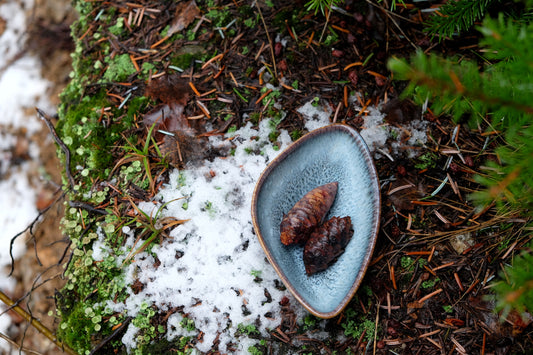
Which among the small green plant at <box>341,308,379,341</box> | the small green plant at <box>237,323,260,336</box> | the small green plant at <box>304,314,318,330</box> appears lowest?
the small green plant at <box>341,308,379,341</box>

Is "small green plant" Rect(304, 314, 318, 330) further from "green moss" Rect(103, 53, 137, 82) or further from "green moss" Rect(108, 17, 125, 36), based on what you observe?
"green moss" Rect(108, 17, 125, 36)

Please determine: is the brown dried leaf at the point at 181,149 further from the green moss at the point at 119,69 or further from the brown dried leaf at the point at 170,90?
the green moss at the point at 119,69

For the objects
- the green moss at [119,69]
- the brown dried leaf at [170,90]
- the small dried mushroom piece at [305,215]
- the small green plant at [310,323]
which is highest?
the green moss at [119,69]

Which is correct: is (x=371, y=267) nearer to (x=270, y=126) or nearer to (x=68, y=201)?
(x=270, y=126)

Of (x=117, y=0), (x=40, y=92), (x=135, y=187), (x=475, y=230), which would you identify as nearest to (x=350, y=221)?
(x=475, y=230)

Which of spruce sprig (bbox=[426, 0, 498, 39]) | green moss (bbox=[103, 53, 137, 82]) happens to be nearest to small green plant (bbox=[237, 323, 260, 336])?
green moss (bbox=[103, 53, 137, 82])

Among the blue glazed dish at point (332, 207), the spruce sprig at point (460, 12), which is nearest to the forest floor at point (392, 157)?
the blue glazed dish at point (332, 207)

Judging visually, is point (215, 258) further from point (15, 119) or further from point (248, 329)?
point (15, 119)
